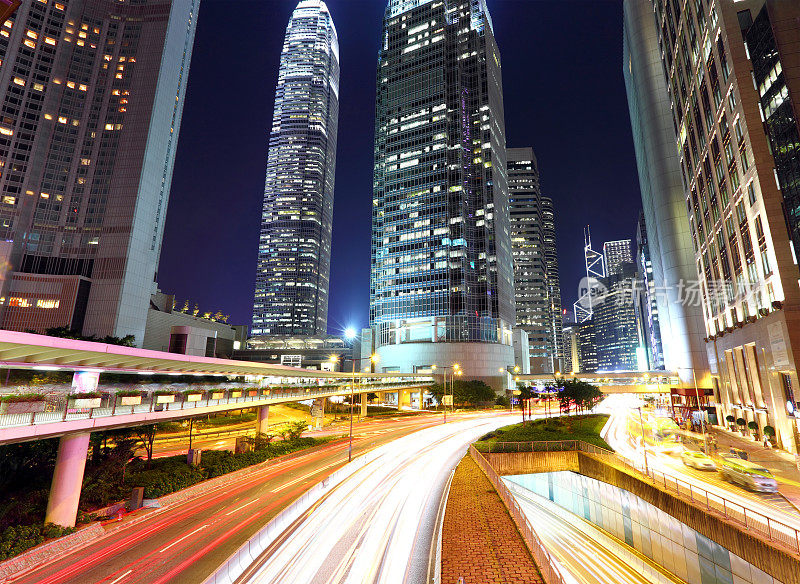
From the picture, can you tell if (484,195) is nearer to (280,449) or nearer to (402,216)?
(402,216)

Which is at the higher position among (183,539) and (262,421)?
(262,421)

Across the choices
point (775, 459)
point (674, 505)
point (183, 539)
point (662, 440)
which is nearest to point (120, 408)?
point (183, 539)

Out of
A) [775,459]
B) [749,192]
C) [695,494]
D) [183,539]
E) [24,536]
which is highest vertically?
[749,192]

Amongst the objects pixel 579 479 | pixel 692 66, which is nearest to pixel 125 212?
pixel 579 479

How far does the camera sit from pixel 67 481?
19.6 meters

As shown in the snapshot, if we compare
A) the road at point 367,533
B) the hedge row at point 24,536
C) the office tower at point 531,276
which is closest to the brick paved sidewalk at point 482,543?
the road at point 367,533

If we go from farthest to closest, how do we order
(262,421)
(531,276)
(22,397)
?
1. (531,276)
2. (262,421)
3. (22,397)

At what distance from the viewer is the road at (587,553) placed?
22.3 meters

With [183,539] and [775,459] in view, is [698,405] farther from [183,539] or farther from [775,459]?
[183,539]

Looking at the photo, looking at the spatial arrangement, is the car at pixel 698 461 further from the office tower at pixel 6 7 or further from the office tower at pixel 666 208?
the office tower at pixel 666 208

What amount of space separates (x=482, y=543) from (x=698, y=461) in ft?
78.9

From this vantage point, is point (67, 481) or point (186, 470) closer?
point (67, 481)

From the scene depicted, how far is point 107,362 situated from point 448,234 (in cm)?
10179

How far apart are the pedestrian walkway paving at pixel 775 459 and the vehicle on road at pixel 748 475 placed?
2.77 ft
